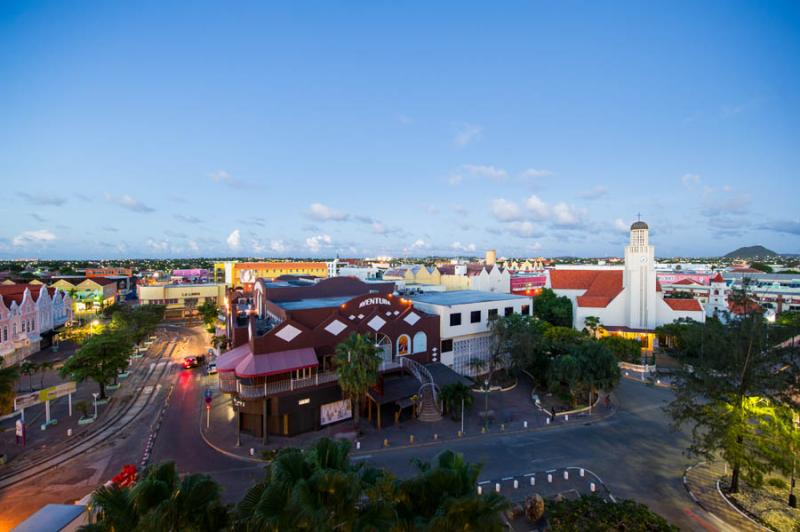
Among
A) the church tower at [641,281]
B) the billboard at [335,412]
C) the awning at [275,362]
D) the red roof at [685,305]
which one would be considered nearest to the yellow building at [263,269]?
the church tower at [641,281]

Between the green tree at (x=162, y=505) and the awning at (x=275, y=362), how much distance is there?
14771 millimetres

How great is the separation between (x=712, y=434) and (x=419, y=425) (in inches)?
711

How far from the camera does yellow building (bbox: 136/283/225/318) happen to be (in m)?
84.1

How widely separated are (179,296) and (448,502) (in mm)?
93270

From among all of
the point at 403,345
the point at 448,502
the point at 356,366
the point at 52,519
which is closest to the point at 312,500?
the point at 448,502

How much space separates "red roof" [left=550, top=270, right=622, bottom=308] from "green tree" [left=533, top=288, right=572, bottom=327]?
8.19 feet

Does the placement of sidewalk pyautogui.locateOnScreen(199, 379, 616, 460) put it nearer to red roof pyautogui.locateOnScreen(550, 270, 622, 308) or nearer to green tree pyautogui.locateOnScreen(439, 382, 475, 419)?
green tree pyautogui.locateOnScreen(439, 382, 475, 419)

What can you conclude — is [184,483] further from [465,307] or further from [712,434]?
[465,307]

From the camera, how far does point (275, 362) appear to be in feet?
84.4

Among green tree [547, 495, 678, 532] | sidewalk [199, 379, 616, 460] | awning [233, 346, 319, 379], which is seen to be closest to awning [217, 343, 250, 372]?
awning [233, 346, 319, 379]

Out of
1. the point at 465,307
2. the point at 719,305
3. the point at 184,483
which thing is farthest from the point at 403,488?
the point at 719,305

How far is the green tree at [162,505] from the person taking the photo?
884cm

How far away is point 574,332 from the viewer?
44.4 meters

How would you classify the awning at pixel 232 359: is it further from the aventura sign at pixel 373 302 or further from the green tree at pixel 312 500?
the green tree at pixel 312 500
